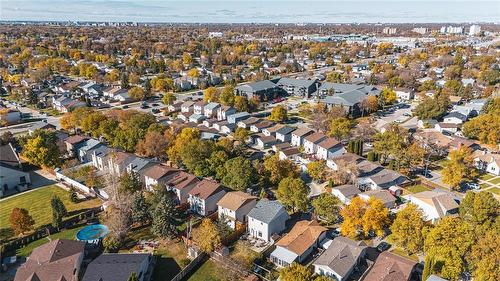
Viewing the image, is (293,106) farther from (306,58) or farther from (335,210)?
(306,58)

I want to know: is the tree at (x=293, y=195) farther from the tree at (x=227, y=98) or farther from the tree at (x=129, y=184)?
the tree at (x=227, y=98)

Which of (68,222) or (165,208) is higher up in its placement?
(165,208)

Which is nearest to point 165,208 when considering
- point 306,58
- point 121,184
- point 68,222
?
point 121,184

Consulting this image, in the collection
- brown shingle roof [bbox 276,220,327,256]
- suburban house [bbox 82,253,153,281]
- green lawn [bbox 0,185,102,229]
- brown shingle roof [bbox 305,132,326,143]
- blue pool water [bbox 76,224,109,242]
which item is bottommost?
green lawn [bbox 0,185,102,229]

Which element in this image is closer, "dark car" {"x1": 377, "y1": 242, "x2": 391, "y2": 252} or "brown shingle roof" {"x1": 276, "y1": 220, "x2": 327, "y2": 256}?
"brown shingle roof" {"x1": 276, "y1": 220, "x2": 327, "y2": 256}

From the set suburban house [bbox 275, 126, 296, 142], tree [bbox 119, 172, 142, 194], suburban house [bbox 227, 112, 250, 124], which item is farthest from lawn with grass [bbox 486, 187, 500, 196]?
tree [bbox 119, 172, 142, 194]

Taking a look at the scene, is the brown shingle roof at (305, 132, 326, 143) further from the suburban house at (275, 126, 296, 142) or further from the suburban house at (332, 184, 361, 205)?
the suburban house at (332, 184, 361, 205)
